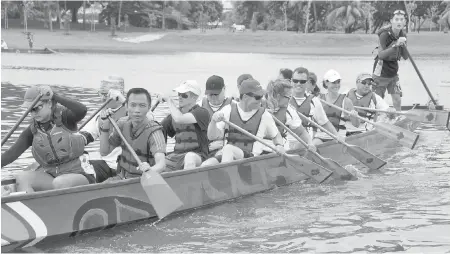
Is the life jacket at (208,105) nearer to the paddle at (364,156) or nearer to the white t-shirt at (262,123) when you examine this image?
the white t-shirt at (262,123)

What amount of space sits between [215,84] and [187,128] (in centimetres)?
79

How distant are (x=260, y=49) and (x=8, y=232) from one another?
4109 cm

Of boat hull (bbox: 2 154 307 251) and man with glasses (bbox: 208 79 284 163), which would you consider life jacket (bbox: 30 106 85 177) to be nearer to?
boat hull (bbox: 2 154 307 251)

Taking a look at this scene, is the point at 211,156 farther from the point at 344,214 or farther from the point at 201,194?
the point at 344,214

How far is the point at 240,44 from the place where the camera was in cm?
4819

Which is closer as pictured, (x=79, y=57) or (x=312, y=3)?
(x=79, y=57)

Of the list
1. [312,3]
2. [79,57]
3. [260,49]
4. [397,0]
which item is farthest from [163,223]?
[312,3]

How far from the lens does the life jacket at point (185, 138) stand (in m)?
7.19

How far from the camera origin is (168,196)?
6164 millimetres

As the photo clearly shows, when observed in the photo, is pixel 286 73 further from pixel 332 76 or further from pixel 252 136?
pixel 252 136

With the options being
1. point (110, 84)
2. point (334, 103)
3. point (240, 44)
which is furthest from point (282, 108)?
point (240, 44)

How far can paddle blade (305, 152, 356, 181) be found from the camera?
8281 mm

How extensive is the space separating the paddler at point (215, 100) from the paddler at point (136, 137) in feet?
4.52

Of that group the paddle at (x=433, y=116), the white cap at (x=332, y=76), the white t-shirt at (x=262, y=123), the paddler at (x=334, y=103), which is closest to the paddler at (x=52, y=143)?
the white t-shirt at (x=262, y=123)
